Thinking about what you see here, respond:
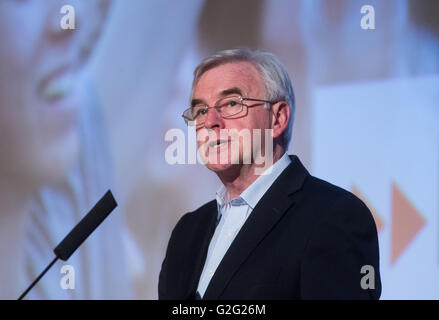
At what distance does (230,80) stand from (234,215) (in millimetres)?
355

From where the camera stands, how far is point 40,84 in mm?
2648

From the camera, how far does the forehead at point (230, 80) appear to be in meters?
1.69

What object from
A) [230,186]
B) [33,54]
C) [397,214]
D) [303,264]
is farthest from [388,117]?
[33,54]

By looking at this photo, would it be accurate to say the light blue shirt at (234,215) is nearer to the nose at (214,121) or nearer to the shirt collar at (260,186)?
the shirt collar at (260,186)

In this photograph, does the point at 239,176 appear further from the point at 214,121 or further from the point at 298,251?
the point at 298,251

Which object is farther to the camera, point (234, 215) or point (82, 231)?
point (234, 215)

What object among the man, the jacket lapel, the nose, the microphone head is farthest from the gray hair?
the microphone head

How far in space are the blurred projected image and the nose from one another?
1.03 meters

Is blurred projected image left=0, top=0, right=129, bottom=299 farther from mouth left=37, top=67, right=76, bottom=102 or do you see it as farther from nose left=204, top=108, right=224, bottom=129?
nose left=204, top=108, right=224, bottom=129

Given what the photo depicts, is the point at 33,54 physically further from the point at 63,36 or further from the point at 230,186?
the point at 230,186

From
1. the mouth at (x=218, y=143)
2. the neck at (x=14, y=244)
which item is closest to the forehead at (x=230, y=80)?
the mouth at (x=218, y=143)

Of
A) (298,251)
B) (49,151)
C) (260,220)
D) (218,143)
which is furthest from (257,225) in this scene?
(49,151)

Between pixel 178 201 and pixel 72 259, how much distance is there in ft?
1.59
